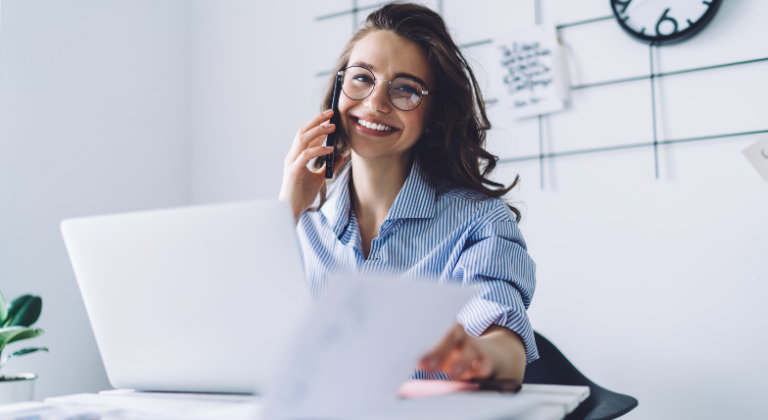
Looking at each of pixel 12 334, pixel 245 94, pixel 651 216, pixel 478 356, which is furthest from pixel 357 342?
pixel 245 94

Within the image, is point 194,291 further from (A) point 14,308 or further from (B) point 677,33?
(B) point 677,33

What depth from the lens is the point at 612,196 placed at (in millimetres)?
1802

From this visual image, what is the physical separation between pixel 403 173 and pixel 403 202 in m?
0.16

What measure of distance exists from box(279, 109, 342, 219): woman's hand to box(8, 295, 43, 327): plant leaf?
851 mm

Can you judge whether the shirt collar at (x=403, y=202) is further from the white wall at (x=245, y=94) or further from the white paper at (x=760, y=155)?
the white wall at (x=245, y=94)

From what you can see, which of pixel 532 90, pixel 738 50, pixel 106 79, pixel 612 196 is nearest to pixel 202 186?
pixel 106 79

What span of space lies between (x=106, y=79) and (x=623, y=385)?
211 cm

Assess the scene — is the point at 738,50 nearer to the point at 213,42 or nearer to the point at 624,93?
the point at 624,93

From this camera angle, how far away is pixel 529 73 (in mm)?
1932

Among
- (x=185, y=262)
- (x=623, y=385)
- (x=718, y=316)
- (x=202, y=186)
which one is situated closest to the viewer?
(x=185, y=262)

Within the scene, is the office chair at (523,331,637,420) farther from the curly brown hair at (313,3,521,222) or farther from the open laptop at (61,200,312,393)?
the open laptop at (61,200,312,393)

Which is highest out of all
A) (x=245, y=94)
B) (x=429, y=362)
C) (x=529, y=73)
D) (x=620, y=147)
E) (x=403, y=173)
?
(x=245, y=94)

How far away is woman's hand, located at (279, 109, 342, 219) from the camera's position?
4.17ft

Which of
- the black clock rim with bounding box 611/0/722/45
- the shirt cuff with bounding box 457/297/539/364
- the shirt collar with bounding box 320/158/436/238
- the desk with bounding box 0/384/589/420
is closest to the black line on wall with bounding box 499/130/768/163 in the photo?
the black clock rim with bounding box 611/0/722/45
